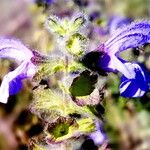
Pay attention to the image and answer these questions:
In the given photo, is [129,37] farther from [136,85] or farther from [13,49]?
[13,49]

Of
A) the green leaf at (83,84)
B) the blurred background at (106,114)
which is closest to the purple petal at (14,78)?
the green leaf at (83,84)

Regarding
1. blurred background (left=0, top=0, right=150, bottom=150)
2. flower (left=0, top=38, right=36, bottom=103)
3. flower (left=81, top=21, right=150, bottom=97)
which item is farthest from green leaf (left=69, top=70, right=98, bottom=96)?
blurred background (left=0, top=0, right=150, bottom=150)

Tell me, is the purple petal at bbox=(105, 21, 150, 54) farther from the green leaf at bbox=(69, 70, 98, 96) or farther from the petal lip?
the petal lip

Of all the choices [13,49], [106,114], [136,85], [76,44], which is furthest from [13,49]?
[106,114]

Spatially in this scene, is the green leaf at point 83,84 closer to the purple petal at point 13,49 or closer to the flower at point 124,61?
the flower at point 124,61

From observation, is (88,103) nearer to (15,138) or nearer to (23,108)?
(15,138)

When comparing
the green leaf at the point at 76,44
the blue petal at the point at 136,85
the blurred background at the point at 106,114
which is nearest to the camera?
the green leaf at the point at 76,44

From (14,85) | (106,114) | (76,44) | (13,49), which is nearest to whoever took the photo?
(76,44)

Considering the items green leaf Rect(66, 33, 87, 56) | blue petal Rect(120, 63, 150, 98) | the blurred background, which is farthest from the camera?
the blurred background
